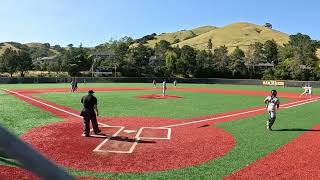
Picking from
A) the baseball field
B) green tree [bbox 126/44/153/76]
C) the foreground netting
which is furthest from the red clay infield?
green tree [bbox 126/44/153/76]

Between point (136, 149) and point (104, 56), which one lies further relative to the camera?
point (104, 56)

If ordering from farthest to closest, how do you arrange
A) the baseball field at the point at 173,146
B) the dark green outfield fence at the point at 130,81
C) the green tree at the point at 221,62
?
the green tree at the point at 221,62 < the dark green outfield fence at the point at 130,81 < the baseball field at the point at 173,146

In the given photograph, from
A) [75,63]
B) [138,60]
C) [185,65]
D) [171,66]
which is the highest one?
[138,60]

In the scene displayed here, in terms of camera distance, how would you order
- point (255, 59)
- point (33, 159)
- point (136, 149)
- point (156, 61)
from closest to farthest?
point (33, 159) → point (136, 149) → point (156, 61) → point (255, 59)

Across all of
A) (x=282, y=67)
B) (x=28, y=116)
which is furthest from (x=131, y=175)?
(x=282, y=67)

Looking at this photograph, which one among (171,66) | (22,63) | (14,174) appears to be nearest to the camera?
(14,174)

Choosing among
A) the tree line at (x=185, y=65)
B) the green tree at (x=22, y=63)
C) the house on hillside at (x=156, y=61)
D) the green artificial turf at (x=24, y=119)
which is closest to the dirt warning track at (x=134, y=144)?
the green artificial turf at (x=24, y=119)

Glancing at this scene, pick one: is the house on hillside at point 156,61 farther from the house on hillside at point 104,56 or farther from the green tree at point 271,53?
the green tree at point 271,53

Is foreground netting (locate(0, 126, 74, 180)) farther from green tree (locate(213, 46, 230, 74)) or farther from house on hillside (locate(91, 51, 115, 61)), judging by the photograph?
house on hillside (locate(91, 51, 115, 61))

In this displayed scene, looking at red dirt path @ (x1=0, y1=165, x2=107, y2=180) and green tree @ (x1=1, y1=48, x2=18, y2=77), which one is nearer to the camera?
red dirt path @ (x1=0, y1=165, x2=107, y2=180)

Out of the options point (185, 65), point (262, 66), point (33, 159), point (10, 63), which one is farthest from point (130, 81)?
point (33, 159)

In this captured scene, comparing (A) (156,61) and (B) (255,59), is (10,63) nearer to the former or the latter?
(A) (156,61)

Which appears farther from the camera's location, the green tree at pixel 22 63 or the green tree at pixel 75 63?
the green tree at pixel 75 63

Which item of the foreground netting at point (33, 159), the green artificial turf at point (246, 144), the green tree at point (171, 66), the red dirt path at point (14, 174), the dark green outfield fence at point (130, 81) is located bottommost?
the green artificial turf at point (246, 144)
